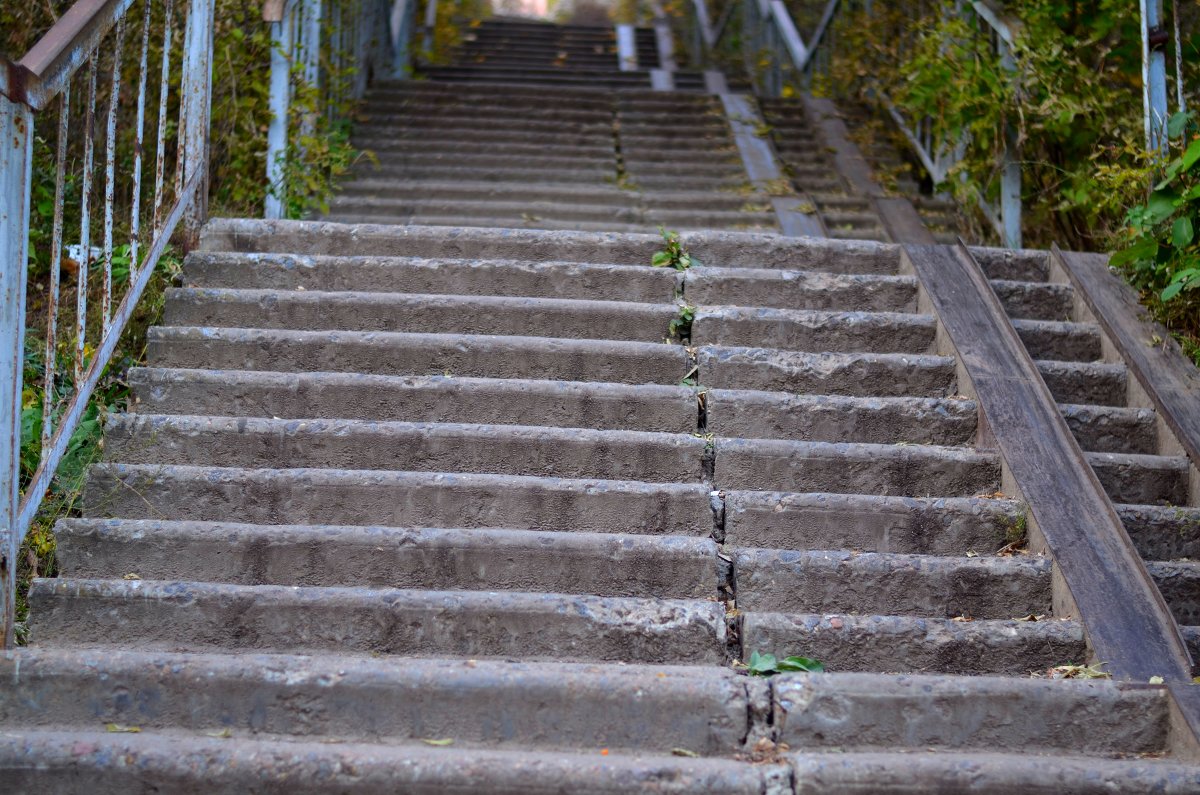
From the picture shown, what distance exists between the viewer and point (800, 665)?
2674mm

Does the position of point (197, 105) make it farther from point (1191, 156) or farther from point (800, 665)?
point (1191, 156)

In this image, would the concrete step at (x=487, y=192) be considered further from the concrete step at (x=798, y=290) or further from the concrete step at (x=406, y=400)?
the concrete step at (x=406, y=400)

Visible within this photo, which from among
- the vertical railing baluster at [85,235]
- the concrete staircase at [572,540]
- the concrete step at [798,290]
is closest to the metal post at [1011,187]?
the concrete staircase at [572,540]

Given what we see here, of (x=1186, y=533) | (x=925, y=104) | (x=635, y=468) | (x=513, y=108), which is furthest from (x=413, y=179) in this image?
(x=1186, y=533)

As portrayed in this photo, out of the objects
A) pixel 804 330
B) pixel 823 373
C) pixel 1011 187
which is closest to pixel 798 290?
pixel 804 330

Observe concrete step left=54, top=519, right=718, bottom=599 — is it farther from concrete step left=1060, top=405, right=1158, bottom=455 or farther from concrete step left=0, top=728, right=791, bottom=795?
concrete step left=1060, top=405, right=1158, bottom=455

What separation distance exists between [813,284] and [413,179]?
123 inches

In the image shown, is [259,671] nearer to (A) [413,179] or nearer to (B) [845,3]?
(A) [413,179]

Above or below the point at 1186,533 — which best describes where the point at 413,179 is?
above

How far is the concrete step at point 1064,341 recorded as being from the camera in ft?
12.9

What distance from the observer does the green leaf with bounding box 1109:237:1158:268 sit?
3824mm

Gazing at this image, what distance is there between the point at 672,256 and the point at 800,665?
2.03 meters

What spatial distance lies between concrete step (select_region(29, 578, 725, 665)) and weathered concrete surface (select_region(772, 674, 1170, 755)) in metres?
0.31

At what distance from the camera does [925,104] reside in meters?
5.64
